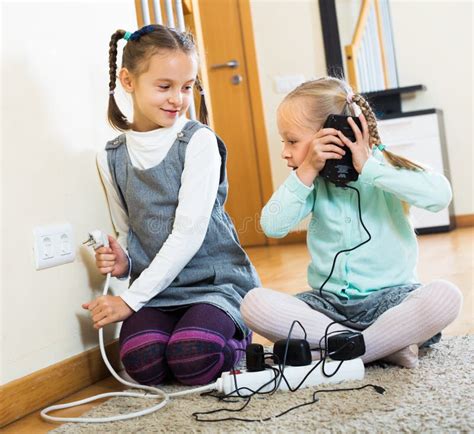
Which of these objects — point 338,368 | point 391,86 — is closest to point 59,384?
point 338,368

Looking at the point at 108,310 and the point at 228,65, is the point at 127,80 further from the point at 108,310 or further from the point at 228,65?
the point at 228,65

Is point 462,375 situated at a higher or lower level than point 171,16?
lower

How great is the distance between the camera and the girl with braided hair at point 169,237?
139 cm

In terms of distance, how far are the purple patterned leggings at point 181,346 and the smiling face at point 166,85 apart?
408 mm

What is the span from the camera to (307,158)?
1395mm

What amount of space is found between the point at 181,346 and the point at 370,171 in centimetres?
48

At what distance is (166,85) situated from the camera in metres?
1.50

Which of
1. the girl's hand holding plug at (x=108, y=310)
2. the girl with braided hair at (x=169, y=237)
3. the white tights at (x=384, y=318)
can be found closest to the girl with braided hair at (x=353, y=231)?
the white tights at (x=384, y=318)

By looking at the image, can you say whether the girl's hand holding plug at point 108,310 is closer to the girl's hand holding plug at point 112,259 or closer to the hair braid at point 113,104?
the girl's hand holding plug at point 112,259

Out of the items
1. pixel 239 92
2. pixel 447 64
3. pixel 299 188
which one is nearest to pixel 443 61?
pixel 447 64

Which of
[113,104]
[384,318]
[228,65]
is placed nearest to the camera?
[384,318]

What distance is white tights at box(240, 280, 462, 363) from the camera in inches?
49.0

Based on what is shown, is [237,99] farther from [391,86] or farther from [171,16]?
[171,16]

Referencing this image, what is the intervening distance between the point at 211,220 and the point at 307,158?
0.26 m
